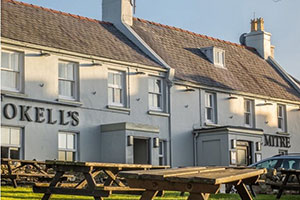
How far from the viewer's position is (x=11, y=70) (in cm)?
2316

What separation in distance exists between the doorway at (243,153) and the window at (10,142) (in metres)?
11.7

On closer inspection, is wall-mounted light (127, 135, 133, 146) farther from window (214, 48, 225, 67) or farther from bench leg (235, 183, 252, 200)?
bench leg (235, 183, 252, 200)

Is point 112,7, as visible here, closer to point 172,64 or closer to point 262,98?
point 172,64

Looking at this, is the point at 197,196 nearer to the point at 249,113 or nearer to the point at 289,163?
the point at 289,163

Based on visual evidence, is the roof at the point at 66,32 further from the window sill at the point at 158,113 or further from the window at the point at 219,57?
the window at the point at 219,57

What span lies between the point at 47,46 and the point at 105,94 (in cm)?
351

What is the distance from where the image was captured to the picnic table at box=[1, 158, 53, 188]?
58.0 ft

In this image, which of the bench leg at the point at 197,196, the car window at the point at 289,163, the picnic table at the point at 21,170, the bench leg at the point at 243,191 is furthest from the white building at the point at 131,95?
the bench leg at the point at 197,196

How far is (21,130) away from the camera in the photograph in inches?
911

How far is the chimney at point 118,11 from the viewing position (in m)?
31.1

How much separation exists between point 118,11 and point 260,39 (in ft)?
41.2

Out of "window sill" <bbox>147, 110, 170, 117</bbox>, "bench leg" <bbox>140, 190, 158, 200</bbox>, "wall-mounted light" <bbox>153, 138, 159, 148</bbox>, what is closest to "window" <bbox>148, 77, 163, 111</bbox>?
"window sill" <bbox>147, 110, 170, 117</bbox>

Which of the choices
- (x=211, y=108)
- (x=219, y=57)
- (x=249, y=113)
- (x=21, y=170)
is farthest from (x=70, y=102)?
(x=249, y=113)

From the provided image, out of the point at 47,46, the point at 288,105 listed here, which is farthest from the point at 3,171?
the point at 288,105
